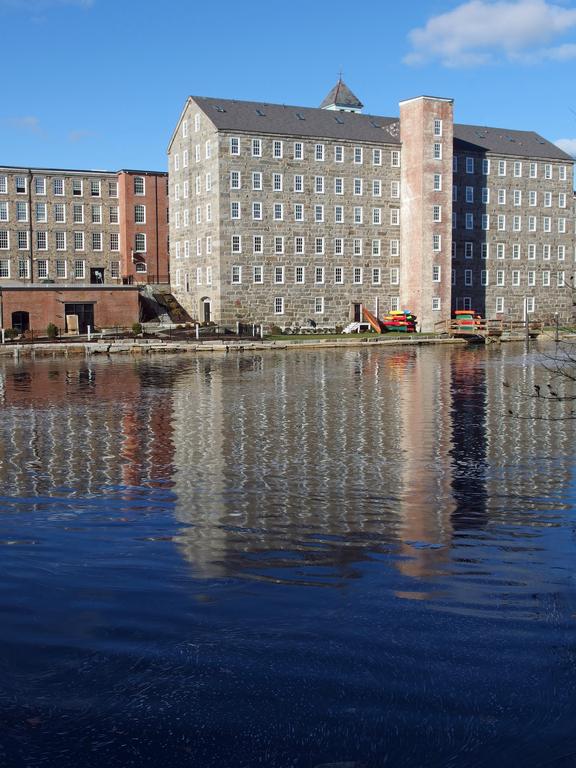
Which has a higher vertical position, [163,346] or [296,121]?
[296,121]

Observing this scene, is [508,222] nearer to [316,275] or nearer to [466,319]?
[466,319]

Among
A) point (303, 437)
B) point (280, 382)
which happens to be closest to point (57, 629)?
point (303, 437)

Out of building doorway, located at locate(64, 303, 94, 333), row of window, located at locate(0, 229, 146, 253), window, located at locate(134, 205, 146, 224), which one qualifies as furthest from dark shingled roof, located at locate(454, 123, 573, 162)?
building doorway, located at locate(64, 303, 94, 333)

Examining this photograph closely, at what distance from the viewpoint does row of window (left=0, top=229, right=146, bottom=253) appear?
281 ft

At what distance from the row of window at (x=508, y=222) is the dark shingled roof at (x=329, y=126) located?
6278mm

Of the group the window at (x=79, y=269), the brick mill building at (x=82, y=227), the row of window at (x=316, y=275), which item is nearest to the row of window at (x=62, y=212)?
the brick mill building at (x=82, y=227)

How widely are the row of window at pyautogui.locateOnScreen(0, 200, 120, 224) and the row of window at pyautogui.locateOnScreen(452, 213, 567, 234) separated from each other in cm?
3251

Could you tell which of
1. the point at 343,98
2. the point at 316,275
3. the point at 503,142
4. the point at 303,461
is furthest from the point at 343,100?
the point at 303,461

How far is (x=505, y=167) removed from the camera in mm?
87500

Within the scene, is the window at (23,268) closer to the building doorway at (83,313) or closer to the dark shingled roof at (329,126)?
the building doorway at (83,313)

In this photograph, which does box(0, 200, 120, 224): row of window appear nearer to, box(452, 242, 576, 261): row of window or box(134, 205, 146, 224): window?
box(134, 205, 146, 224): window

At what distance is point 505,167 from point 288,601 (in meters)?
84.1

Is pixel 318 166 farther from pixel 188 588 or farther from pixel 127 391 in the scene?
pixel 188 588

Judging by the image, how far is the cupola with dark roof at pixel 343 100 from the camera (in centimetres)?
9475
